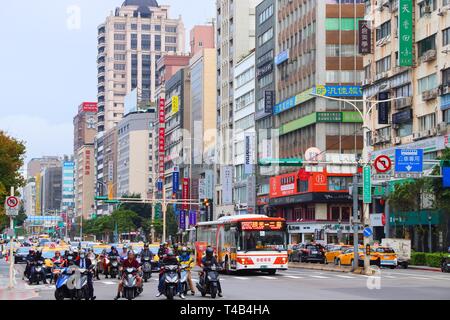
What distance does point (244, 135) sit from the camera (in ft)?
400

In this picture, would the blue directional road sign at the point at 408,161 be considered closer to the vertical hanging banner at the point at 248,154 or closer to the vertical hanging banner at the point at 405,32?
the vertical hanging banner at the point at 405,32

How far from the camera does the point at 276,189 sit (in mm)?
111000

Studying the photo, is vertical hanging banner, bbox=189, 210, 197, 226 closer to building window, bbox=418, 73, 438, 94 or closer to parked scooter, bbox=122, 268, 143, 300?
building window, bbox=418, 73, 438, 94

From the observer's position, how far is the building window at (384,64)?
274 feet

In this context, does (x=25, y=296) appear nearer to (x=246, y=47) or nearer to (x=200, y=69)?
(x=246, y=47)

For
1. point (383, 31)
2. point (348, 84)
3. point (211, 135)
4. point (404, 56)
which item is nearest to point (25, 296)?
point (404, 56)

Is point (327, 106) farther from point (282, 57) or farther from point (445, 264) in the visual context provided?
point (445, 264)

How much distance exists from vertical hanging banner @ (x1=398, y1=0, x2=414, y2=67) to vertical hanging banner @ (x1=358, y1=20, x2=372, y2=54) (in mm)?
8872

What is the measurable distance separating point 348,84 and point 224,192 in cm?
3452

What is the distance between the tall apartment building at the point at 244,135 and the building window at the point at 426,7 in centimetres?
4238

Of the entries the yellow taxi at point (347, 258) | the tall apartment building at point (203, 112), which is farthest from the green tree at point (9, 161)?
the tall apartment building at point (203, 112)

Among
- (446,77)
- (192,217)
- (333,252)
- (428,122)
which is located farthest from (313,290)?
(192,217)

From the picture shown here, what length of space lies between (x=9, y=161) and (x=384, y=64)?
112ft

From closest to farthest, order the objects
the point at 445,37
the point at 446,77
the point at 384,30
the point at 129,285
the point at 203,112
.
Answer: the point at 129,285, the point at 446,77, the point at 445,37, the point at 384,30, the point at 203,112
